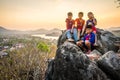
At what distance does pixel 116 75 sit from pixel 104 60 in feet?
2.31

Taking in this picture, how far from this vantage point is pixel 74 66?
24.4ft

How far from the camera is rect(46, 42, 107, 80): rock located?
281 inches

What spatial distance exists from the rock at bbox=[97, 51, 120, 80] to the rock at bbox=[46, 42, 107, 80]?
0.22 m

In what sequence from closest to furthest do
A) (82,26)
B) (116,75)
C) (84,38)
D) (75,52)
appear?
1. (116,75)
2. (75,52)
3. (84,38)
4. (82,26)

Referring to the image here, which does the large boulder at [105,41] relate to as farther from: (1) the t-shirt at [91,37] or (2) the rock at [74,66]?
(2) the rock at [74,66]

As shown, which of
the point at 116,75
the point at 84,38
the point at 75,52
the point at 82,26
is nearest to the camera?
the point at 116,75

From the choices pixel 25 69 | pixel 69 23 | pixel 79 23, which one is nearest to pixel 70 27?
pixel 69 23

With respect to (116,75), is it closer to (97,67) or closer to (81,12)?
(97,67)

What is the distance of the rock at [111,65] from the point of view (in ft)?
22.9

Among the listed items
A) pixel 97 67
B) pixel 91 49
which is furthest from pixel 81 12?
pixel 97 67

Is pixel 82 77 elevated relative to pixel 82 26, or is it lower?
lower

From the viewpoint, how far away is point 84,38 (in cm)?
902

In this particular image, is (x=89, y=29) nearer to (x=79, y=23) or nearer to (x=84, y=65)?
(x=79, y=23)

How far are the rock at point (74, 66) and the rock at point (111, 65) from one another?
219mm
